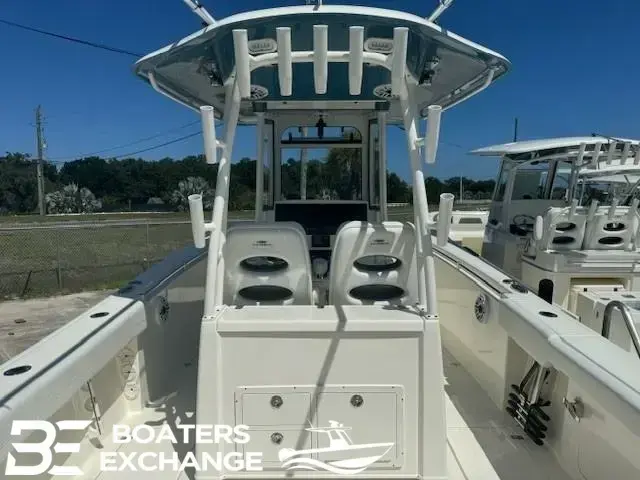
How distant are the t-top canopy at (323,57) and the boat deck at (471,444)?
1.83 m

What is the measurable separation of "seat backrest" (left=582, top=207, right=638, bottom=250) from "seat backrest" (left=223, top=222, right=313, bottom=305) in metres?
4.07

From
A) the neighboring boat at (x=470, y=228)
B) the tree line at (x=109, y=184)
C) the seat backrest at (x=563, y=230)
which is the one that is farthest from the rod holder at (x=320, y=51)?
the tree line at (x=109, y=184)

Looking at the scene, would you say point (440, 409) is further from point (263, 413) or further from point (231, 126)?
point (231, 126)

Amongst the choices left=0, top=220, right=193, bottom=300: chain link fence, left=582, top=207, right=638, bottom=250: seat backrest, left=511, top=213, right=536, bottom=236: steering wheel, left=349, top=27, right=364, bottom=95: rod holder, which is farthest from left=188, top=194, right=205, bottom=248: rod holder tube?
left=0, top=220, right=193, bottom=300: chain link fence

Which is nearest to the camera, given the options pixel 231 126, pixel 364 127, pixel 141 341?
pixel 231 126

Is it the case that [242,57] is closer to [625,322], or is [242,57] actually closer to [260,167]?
[625,322]

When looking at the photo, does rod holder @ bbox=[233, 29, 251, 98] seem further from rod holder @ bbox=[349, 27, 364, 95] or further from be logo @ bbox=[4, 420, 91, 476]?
be logo @ bbox=[4, 420, 91, 476]

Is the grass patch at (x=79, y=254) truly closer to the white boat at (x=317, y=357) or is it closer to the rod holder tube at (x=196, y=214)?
the white boat at (x=317, y=357)

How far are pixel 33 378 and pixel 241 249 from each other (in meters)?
1.12

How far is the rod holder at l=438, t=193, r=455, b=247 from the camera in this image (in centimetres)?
225

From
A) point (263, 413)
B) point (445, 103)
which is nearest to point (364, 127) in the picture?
point (445, 103)

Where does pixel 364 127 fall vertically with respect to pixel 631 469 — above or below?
above

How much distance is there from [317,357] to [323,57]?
4.17 ft

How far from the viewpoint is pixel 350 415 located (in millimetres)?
2340
